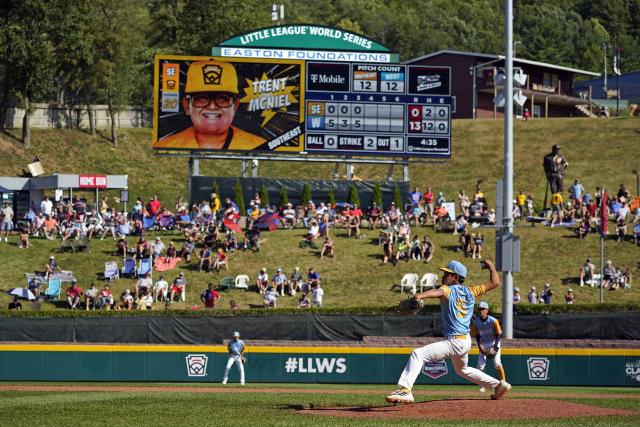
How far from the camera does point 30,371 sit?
24.8 meters

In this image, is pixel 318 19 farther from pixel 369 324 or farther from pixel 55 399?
pixel 55 399

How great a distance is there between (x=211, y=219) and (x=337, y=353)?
16.4 meters

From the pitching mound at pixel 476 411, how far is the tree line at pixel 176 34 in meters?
50.5

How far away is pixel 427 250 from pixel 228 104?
42.6 ft

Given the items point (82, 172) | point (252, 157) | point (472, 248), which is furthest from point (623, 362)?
point (82, 172)

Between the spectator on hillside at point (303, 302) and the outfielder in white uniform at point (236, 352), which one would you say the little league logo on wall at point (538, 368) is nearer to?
the outfielder in white uniform at point (236, 352)

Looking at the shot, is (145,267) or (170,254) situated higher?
(170,254)

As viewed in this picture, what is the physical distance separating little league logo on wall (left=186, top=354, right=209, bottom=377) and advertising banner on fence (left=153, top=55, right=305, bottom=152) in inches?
749

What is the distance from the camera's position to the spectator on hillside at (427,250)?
3603 cm

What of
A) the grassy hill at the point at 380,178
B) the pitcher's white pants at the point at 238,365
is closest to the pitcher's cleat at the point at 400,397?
the pitcher's white pants at the point at 238,365

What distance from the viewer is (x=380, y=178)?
62.2m

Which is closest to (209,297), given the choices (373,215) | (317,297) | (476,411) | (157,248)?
(317,297)

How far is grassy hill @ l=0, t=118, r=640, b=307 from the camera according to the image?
1382 inches

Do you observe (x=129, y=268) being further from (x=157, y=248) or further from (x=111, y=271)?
(x=157, y=248)
